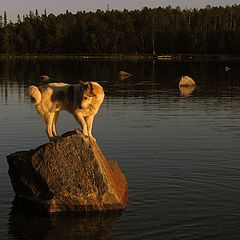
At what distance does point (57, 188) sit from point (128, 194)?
3.36 metres

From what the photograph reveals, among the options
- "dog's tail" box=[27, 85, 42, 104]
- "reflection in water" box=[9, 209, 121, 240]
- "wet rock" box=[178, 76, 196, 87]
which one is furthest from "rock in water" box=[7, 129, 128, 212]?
"wet rock" box=[178, 76, 196, 87]

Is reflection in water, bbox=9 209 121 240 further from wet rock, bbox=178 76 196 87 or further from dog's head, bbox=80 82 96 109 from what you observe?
wet rock, bbox=178 76 196 87

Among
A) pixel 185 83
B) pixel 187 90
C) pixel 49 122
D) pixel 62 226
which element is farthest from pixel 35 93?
pixel 185 83

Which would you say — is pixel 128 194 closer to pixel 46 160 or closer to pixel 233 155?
pixel 46 160

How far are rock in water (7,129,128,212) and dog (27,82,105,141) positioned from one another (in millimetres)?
809

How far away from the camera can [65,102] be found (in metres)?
18.9

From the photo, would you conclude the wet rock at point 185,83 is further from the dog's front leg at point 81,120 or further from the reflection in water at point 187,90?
the dog's front leg at point 81,120

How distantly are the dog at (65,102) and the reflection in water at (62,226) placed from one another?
2724 mm

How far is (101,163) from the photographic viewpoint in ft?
59.9

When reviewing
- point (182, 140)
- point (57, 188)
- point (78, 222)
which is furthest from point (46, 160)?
point (182, 140)

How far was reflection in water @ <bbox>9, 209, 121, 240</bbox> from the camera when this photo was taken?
1672cm

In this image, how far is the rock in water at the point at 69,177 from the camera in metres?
17.9

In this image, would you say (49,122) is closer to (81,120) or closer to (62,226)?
(81,120)

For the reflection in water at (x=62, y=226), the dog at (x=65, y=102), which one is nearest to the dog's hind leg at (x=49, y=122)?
the dog at (x=65, y=102)
